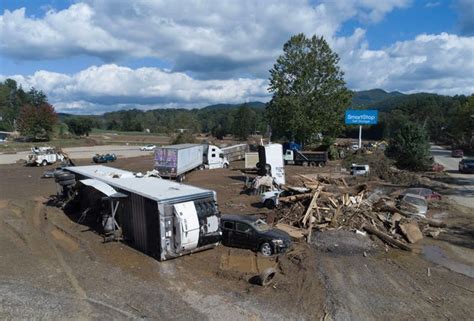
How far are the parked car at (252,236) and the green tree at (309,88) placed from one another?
156 ft

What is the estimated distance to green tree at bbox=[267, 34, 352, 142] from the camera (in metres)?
→ 65.9

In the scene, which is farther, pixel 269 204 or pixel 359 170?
pixel 359 170

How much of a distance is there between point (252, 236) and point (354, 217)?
276 inches

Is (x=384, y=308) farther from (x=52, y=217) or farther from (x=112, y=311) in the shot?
(x=52, y=217)

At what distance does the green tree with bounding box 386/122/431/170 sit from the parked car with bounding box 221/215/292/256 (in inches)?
1535

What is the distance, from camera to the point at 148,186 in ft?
64.1

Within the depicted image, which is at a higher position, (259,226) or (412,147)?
(412,147)

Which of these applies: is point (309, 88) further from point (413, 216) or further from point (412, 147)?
point (413, 216)

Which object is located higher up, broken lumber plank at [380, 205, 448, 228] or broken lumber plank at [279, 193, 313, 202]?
broken lumber plank at [279, 193, 313, 202]

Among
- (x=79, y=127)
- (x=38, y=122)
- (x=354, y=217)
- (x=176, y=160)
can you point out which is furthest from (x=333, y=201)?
(x=79, y=127)

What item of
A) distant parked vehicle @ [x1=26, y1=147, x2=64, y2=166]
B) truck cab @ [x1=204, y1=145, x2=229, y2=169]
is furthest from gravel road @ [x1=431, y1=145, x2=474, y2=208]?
distant parked vehicle @ [x1=26, y1=147, x2=64, y2=166]

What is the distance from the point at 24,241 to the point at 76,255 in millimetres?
3741

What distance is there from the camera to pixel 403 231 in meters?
21.4

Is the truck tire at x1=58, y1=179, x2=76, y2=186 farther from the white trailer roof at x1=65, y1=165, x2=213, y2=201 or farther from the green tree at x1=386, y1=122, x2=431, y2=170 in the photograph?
the green tree at x1=386, y1=122, x2=431, y2=170
